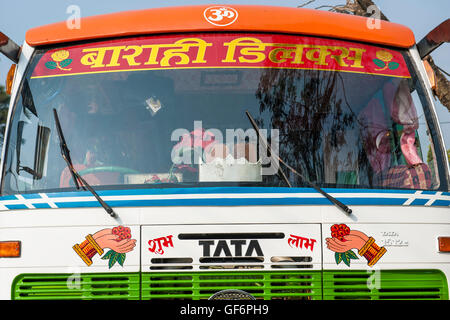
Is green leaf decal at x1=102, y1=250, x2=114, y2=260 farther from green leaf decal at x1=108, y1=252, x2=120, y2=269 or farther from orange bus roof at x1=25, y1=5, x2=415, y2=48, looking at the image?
orange bus roof at x1=25, y1=5, x2=415, y2=48

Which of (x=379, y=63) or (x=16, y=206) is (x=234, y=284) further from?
(x=379, y=63)

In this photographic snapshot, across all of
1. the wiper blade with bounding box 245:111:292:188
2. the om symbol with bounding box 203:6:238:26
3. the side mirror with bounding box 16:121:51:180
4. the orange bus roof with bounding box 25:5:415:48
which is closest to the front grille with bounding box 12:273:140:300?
the side mirror with bounding box 16:121:51:180

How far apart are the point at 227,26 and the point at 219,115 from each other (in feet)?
2.06

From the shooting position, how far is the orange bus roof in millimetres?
3996

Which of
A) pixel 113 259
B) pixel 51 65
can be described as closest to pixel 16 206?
pixel 113 259

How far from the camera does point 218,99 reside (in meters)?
3.82

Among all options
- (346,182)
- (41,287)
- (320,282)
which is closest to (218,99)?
(346,182)

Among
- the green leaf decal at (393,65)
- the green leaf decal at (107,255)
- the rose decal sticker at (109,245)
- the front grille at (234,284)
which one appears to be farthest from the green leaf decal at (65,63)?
the green leaf decal at (393,65)

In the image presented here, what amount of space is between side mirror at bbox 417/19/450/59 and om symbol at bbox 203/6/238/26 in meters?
1.24

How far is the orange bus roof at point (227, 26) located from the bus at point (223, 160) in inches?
0.4

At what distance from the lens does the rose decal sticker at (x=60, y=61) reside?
399 centimetres

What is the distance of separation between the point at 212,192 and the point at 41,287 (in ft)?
3.58

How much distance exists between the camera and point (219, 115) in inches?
148

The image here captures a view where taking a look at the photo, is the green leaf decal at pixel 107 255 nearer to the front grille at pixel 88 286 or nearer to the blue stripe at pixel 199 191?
the front grille at pixel 88 286
